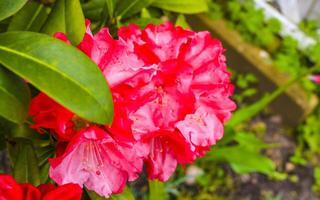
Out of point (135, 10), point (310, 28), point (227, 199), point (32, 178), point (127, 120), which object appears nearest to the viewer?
point (127, 120)

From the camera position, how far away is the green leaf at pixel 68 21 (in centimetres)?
84

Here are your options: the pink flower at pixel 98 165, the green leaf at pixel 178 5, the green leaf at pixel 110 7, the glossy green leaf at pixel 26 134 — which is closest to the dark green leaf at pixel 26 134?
the glossy green leaf at pixel 26 134

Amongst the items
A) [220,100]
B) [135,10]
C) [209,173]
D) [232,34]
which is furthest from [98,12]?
[232,34]

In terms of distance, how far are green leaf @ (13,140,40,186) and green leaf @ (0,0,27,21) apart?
216 mm

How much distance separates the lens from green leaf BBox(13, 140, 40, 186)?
0.90 m

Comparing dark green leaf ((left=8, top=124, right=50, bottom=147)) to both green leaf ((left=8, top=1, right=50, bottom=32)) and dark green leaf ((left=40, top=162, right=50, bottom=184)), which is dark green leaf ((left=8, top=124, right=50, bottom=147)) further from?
green leaf ((left=8, top=1, right=50, bottom=32))

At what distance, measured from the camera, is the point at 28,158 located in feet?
3.00

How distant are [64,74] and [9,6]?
17cm

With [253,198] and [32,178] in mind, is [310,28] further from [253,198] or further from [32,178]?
[32,178]

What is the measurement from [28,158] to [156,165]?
201 millimetres

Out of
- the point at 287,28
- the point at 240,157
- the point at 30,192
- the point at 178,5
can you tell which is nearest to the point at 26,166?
the point at 30,192

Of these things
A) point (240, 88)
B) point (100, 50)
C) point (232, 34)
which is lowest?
point (240, 88)

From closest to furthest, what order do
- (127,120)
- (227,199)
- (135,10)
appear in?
(127,120), (135,10), (227,199)

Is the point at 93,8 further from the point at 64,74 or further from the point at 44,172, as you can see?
the point at 64,74
